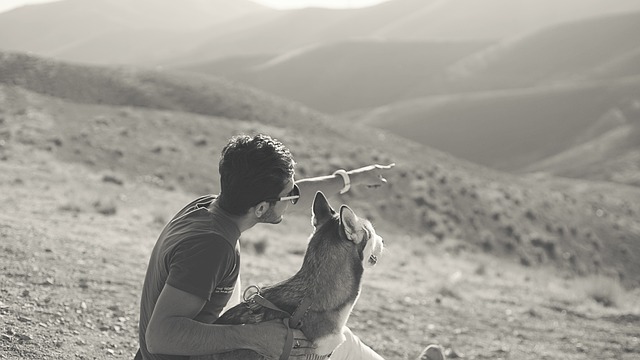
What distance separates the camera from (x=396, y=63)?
119 metres

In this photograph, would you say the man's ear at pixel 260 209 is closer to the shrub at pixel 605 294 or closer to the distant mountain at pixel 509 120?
the shrub at pixel 605 294

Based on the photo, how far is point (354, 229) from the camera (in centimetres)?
421

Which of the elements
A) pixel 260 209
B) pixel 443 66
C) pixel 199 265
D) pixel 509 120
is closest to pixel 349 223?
pixel 260 209

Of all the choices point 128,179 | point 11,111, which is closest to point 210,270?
point 128,179

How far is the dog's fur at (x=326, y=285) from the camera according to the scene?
416cm

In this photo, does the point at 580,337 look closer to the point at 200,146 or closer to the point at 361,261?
the point at 361,261

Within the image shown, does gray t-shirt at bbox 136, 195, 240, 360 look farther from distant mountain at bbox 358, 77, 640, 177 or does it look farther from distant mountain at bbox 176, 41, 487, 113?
distant mountain at bbox 176, 41, 487, 113

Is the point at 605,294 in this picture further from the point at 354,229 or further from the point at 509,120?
the point at 509,120

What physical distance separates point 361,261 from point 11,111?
Answer: 104 ft

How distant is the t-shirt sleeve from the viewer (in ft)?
12.4

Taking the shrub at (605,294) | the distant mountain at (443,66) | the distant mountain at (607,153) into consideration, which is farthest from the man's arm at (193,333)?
the distant mountain at (443,66)

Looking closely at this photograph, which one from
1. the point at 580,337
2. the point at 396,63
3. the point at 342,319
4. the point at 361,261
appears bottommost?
the point at 396,63

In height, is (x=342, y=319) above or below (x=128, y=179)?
above

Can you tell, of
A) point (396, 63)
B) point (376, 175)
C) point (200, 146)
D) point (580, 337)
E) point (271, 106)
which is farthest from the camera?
point (396, 63)
